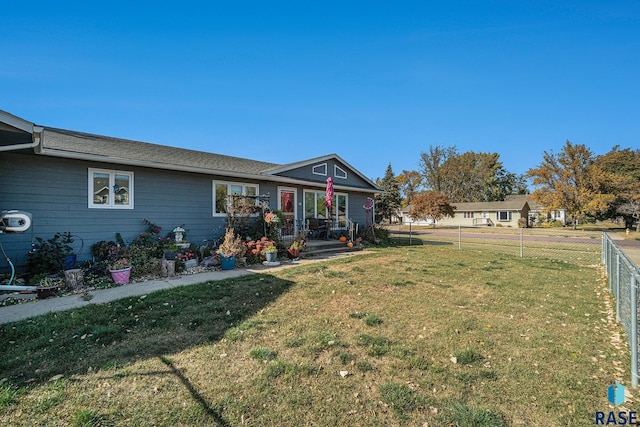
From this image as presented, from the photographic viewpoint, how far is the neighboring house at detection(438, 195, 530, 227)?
3872 cm

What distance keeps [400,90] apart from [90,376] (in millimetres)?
16683

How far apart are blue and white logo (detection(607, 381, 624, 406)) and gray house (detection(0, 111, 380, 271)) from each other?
8800 mm

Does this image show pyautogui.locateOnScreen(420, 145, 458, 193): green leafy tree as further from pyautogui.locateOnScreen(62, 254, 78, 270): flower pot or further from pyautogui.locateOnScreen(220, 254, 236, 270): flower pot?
pyautogui.locateOnScreen(62, 254, 78, 270): flower pot

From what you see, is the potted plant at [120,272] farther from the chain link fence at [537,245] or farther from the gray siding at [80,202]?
the chain link fence at [537,245]

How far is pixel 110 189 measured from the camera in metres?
7.77

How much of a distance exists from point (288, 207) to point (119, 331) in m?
8.94

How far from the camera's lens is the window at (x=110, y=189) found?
295 inches

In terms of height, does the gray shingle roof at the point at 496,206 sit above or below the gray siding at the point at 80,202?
above

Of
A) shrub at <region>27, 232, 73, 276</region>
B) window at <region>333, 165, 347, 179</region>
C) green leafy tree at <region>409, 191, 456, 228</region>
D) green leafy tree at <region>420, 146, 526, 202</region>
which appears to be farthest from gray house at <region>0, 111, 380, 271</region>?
green leafy tree at <region>420, 146, 526, 202</region>

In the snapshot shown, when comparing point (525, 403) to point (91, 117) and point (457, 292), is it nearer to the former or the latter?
point (457, 292)

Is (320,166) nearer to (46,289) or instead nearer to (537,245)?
(46,289)

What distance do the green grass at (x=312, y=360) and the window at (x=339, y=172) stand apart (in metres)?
9.53

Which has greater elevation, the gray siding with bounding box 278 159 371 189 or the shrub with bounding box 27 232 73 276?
the gray siding with bounding box 278 159 371 189

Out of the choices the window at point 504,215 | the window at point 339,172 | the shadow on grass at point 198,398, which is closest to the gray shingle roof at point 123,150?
the window at point 339,172
